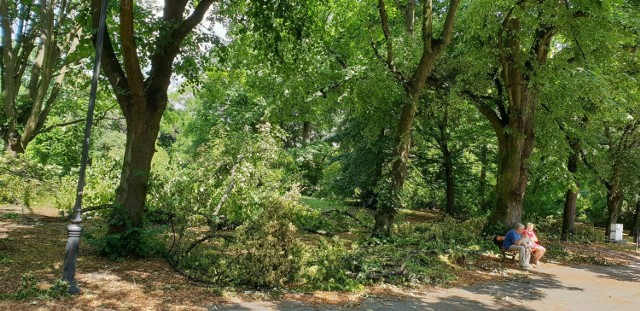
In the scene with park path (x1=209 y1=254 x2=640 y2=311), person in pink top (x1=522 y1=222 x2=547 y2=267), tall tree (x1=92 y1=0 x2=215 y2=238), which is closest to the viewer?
park path (x1=209 y1=254 x2=640 y2=311)

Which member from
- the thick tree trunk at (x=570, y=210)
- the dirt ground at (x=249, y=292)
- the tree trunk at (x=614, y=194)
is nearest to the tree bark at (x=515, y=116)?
the dirt ground at (x=249, y=292)

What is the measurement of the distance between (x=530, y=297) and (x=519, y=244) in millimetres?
3419

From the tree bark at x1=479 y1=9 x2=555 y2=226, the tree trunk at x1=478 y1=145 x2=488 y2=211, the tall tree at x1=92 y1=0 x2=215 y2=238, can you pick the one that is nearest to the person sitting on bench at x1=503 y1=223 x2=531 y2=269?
the tree bark at x1=479 y1=9 x2=555 y2=226

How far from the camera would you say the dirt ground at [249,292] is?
6.09 meters

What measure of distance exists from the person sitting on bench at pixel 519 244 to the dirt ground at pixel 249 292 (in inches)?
11.5

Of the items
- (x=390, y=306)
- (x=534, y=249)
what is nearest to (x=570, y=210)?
(x=534, y=249)

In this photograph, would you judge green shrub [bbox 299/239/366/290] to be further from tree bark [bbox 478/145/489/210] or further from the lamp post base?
tree bark [bbox 478/145/489/210]

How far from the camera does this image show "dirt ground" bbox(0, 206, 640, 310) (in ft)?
20.0

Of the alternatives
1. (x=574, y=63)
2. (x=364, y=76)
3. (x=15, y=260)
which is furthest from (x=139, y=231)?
(x=574, y=63)

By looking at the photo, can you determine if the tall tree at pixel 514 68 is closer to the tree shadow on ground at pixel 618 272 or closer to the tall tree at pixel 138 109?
the tree shadow on ground at pixel 618 272

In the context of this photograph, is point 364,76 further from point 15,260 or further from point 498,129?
point 15,260

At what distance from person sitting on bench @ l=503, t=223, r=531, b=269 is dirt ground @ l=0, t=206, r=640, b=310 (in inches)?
11.5

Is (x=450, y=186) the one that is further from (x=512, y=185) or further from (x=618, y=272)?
(x=618, y=272)

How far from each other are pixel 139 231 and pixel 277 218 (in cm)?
260
